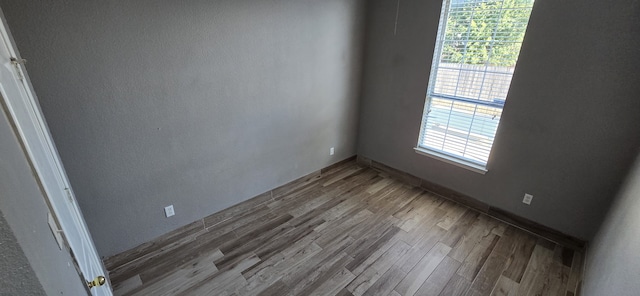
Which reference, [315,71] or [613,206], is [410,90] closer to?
[315,71]

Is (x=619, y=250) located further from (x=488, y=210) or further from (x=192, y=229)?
(x=192, y=229)

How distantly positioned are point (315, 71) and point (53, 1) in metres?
1.98

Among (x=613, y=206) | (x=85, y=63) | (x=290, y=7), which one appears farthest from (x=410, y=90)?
(x=85, y=63)

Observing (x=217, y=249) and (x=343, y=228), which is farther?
(x=343, y=228)

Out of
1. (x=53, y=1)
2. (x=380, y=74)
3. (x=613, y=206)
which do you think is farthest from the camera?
(x=380, y=74)

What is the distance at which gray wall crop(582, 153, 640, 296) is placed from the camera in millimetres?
1190

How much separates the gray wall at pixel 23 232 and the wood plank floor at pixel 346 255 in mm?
1426

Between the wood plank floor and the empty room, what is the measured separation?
0.01 m

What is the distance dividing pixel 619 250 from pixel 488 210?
124cm

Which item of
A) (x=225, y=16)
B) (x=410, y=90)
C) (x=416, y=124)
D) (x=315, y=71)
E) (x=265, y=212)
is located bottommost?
(x=265, y=212)

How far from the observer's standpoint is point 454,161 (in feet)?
9.10

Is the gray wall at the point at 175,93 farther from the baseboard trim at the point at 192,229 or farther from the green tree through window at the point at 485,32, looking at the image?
the green tree through window at the point at 485,32

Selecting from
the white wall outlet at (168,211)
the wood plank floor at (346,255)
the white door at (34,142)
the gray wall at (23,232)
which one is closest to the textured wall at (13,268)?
the gray wall at (23,232)

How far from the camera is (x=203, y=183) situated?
7.57ft
